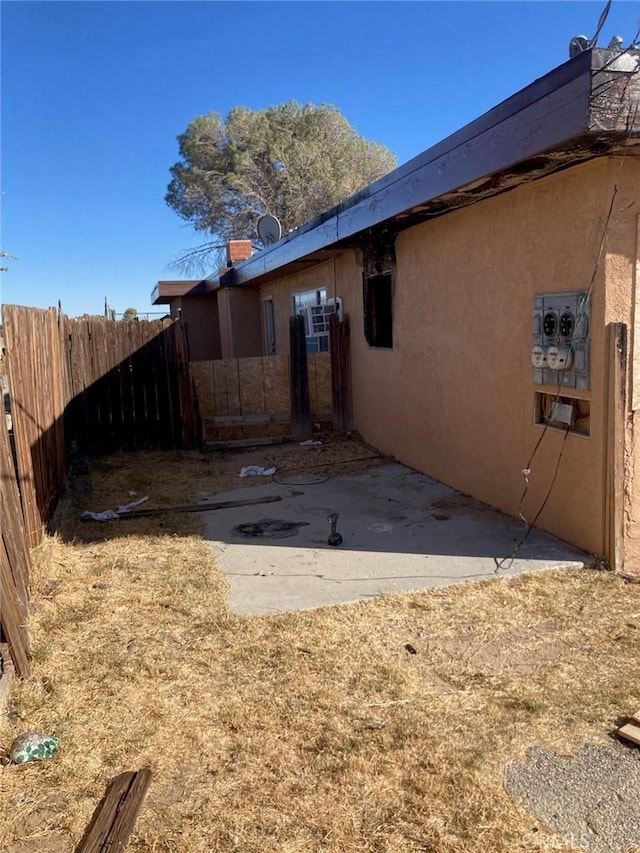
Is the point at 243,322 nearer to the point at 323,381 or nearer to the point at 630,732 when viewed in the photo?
the point at 323,381

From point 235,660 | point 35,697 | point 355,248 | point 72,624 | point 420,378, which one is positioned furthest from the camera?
point 355,248

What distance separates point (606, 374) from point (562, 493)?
110 centimetres

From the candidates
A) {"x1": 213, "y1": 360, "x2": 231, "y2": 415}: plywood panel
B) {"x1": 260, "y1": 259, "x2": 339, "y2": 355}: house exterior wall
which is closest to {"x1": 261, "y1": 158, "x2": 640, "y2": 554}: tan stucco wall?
{"x1": 260, "y1": 259, "x2": 339, "y2": 355}: house exterior wall

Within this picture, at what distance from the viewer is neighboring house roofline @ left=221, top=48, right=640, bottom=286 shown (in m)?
3.79

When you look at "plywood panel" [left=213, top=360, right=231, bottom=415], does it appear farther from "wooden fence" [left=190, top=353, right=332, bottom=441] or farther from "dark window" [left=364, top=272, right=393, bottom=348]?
"dark window" [left=364, top=272, right=393, bottom=348]

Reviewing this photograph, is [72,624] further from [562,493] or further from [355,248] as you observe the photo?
[355,248]

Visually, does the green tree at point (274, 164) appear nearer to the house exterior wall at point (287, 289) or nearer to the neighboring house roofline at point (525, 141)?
the house exterior wall at point (287, 289)

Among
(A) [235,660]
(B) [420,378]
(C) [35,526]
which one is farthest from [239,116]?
(A) [235,660]

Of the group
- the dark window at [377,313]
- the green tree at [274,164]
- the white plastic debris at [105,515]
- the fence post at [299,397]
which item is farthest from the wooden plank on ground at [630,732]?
the green tree at [274,164]

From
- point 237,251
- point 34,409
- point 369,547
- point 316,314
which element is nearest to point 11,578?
point 34,409

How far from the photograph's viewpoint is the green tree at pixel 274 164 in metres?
26.5

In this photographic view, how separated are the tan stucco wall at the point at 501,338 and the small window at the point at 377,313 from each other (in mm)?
361

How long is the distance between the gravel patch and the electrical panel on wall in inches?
107

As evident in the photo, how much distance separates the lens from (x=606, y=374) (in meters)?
4.54
